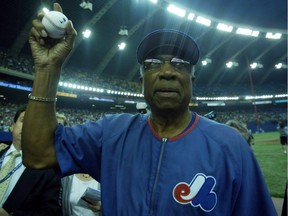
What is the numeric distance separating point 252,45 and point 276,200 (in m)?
37.7

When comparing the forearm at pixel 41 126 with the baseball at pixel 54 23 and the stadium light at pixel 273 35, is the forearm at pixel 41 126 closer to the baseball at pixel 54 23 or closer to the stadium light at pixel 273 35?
Answer: the baseball at pixel 54 23

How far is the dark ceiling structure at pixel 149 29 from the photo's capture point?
2291cm

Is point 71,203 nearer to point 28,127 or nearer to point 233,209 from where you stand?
point 28,127

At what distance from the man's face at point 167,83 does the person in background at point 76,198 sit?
1501 millimetres

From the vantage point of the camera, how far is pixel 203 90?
47.3m

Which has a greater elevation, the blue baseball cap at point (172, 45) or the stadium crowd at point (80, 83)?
the stadium crowd at point (80, 83)

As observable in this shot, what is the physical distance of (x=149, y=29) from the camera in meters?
29.6

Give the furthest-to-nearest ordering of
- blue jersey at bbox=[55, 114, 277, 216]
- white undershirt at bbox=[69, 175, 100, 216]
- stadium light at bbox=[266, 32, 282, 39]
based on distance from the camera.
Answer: stadium light at bbox=[266, 32, 282, 39] < white undershirt at bbox=[69, 175, 100, 216] < blue jersey at bbox=[55, 114, 277, 216]

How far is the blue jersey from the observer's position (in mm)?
1364

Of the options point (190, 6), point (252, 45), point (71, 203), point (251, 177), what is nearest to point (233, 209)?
point (251, 177)

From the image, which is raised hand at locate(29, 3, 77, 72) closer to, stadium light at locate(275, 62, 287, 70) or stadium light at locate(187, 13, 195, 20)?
stadium light at locate(187, 13, 195, 20)

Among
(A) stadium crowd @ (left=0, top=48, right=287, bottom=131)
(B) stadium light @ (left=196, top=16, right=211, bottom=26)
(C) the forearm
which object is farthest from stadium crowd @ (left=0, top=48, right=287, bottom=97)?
(C) the forearm

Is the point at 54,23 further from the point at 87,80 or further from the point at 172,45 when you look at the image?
the point at 87,80

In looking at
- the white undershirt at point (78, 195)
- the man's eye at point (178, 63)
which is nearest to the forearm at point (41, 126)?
the man's eye at point (178, 63)
